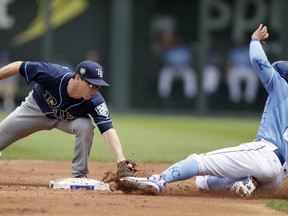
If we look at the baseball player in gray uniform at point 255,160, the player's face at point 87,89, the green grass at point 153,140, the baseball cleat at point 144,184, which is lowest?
the green grass at point 153,140

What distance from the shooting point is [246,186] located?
645cm

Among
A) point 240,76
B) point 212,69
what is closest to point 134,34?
point 212,69

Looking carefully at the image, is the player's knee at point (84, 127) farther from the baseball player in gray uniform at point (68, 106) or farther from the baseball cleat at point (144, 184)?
the baseball cleat at point (144, 184)

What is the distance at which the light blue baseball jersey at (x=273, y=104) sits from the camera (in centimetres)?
648

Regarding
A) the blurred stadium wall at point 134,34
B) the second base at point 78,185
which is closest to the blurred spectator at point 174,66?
the blurred stadium wall at point 134,34

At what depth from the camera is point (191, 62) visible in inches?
838

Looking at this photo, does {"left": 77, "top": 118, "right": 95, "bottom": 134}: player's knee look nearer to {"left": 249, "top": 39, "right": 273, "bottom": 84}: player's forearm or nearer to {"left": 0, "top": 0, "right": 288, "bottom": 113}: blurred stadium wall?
{"left": 249, "top": 39, "right": 273, "bottom": 84}: player's forearm

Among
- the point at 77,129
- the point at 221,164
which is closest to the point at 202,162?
the point at 221,164

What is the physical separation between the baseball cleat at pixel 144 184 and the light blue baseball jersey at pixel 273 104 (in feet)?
3.24

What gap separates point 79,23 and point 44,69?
13934 mm

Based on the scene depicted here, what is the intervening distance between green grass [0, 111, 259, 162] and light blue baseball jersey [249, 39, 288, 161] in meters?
3.47

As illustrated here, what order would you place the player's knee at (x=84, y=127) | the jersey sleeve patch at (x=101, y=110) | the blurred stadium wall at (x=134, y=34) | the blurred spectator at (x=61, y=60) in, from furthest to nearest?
the blurred stadium wall at (x=134, y=34) < the blurred spectator at (x=61, y=60) < the player's knee at (x=84, y=127) < the jersey sleeve patch at (x=101, y=110)

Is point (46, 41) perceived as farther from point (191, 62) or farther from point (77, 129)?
point (77, 129)

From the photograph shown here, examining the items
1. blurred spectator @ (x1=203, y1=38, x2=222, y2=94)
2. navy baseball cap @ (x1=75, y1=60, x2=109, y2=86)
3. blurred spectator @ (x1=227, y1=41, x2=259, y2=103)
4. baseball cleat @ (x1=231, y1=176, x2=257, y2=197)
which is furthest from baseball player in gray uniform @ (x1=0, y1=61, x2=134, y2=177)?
blurred spectator @ (x1=227, y1=41, x2=259, y2=103)
